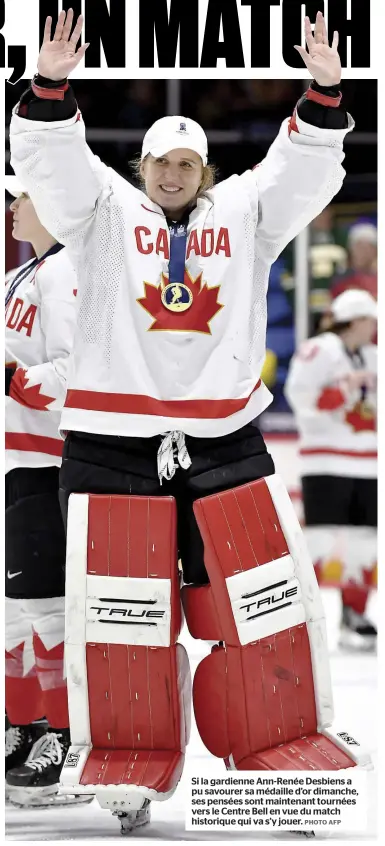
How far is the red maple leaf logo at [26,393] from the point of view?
3.00 meters

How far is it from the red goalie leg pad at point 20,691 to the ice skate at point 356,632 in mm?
2085

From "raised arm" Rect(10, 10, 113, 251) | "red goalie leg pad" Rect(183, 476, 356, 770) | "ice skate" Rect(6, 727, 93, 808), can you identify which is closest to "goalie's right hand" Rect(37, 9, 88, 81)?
"raised arm" Rect(10, 10, 113, 251)

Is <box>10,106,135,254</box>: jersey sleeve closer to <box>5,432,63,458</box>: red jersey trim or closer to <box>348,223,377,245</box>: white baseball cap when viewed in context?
<box>5,432,63,458</box>: red jersey trim

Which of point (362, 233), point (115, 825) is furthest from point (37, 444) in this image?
point (362, 233)

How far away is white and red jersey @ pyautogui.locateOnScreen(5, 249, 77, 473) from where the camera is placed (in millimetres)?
2990

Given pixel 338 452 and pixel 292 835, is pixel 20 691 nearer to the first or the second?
pixel 292 835

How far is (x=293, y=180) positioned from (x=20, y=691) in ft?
4.86

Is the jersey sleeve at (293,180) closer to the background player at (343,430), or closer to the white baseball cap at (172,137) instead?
the white baseball cap at (172,137)

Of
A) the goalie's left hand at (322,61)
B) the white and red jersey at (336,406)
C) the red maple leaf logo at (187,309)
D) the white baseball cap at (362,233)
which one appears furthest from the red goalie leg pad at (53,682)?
the white baseball cap at (362,233)

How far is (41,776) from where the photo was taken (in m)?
2.97

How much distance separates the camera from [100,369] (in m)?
2.54

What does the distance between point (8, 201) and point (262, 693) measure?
1.70m

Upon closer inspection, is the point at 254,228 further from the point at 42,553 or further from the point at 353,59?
the point at 42,553

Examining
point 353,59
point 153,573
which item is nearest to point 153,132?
point 353,59
